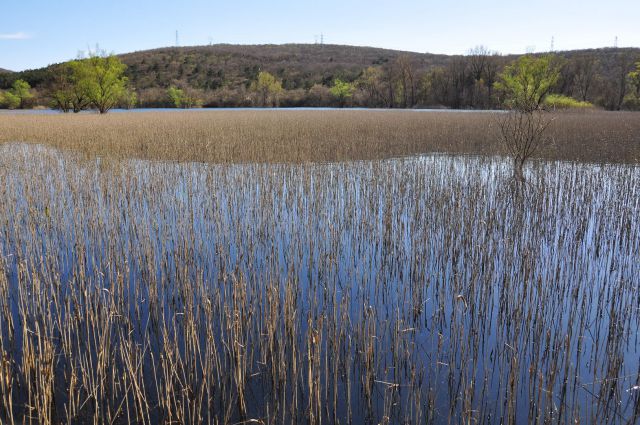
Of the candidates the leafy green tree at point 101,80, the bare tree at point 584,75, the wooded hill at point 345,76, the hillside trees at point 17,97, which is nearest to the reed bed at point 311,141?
the leafy green tree at point 101,80

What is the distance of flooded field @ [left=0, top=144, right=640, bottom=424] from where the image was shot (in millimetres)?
2873

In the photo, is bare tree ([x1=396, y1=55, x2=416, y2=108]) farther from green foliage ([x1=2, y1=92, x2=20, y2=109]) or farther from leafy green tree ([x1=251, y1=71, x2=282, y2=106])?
green foliage ([x1=2, y1=92, x2=20, y2=109])

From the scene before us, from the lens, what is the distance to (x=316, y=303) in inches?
162

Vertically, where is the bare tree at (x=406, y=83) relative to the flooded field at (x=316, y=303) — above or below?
above

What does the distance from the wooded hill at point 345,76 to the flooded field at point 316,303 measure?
3811cm

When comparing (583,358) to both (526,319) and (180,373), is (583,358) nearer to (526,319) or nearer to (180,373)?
(526,319)

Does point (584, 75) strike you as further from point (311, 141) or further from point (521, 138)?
point (521, 138)

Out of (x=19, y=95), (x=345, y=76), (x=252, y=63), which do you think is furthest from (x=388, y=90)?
(x=19, y=95)

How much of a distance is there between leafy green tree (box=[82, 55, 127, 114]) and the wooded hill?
327 centimetres

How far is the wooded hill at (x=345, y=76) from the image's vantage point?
5072 centimetres

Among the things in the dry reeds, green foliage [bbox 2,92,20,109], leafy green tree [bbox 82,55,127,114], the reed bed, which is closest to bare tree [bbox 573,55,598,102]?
the reed bed

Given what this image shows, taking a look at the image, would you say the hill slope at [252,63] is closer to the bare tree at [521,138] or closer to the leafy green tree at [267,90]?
the leafy green tree at [267,90]

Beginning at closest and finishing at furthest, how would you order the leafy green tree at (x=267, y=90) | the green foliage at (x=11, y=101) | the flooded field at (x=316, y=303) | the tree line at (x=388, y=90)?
the flooded field at (x=316, y=303)
the tree line at (x=388, y=90)
the green foliage at (x=11, y=101)
the leafy green tree at (x=267, y=90)

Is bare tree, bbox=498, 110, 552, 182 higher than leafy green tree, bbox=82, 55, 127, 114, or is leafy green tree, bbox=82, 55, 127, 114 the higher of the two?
leafy green tree, bbox=82, 55, 127, 114
